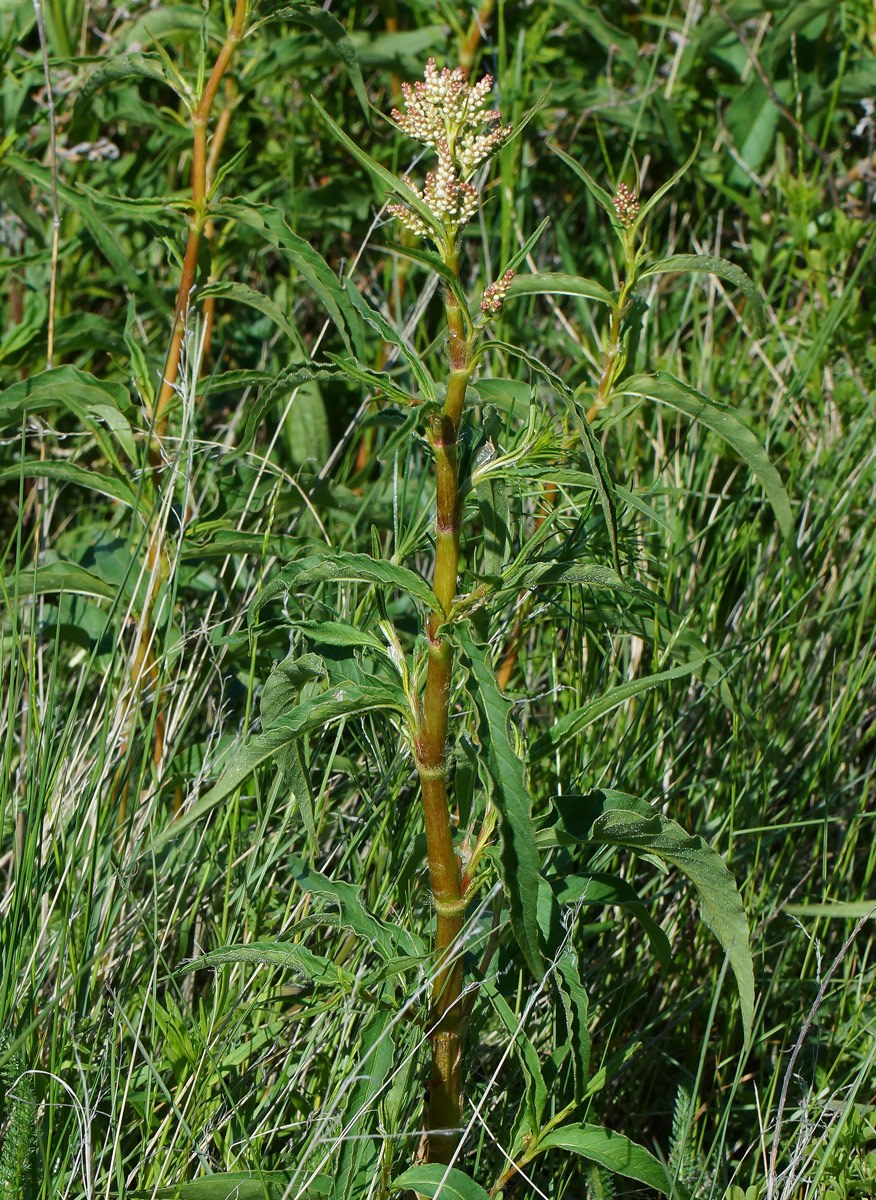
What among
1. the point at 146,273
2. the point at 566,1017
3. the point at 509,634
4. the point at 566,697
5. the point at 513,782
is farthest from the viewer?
the point at 146,273

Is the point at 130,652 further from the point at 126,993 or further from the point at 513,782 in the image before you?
the point at 513,782

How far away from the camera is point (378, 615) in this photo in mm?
1417

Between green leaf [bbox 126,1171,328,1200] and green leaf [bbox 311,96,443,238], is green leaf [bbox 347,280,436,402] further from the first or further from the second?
green leaf [bbox 126,1171,328,1200]

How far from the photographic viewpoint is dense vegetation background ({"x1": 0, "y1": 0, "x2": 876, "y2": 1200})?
1565mm

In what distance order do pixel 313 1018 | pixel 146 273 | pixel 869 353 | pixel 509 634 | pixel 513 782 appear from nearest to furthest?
pixel 513 782
pixel 313 1018
pixel 509 634
pixel 146 273
pixel 869 353

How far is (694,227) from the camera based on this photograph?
3.27 m

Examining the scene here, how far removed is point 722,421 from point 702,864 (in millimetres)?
650

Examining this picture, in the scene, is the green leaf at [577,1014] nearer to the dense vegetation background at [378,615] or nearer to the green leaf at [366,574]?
the dense vegetation background at [378,615]

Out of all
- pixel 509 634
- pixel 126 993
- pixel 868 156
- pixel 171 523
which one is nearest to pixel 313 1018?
pixel 126 993

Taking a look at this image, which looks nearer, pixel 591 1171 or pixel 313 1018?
pixel 591 1171

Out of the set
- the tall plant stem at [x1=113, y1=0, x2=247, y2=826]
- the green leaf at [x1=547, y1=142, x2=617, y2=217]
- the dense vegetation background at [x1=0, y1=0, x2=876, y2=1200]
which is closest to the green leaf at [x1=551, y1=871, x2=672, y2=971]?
the dense vegetation background at [x1=0, y1=0, x2=876, y2=1200]

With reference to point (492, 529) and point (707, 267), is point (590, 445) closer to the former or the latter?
point (492, 529)

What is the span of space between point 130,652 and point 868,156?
2.59 metres

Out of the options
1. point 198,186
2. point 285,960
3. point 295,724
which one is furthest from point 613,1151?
point 198,186
